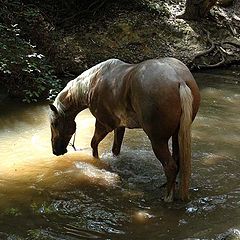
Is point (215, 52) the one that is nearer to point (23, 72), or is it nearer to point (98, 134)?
point (23, 72)

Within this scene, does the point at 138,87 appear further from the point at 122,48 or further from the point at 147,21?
the point at 147,21

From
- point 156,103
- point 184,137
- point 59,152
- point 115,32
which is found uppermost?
point 156,103

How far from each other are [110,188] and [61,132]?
1196 millimetres

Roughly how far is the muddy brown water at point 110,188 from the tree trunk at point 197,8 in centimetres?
508

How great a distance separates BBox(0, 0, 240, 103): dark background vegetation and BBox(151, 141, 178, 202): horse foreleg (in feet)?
13.2

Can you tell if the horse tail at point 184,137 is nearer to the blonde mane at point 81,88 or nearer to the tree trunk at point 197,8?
the blonde mane at point 81,88

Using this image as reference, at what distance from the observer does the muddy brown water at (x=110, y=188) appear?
3652 mm

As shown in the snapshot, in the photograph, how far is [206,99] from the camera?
7.77m

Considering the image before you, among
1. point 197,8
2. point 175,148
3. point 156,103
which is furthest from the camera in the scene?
point 197,8

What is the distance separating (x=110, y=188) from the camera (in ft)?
14.9

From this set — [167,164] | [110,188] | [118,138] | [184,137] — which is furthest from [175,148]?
[118,138]

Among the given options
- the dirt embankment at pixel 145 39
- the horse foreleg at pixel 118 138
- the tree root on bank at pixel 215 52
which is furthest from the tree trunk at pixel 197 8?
the horse foreleg at pixel 118 138

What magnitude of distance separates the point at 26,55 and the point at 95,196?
154 inches

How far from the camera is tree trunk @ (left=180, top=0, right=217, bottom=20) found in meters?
11.0
